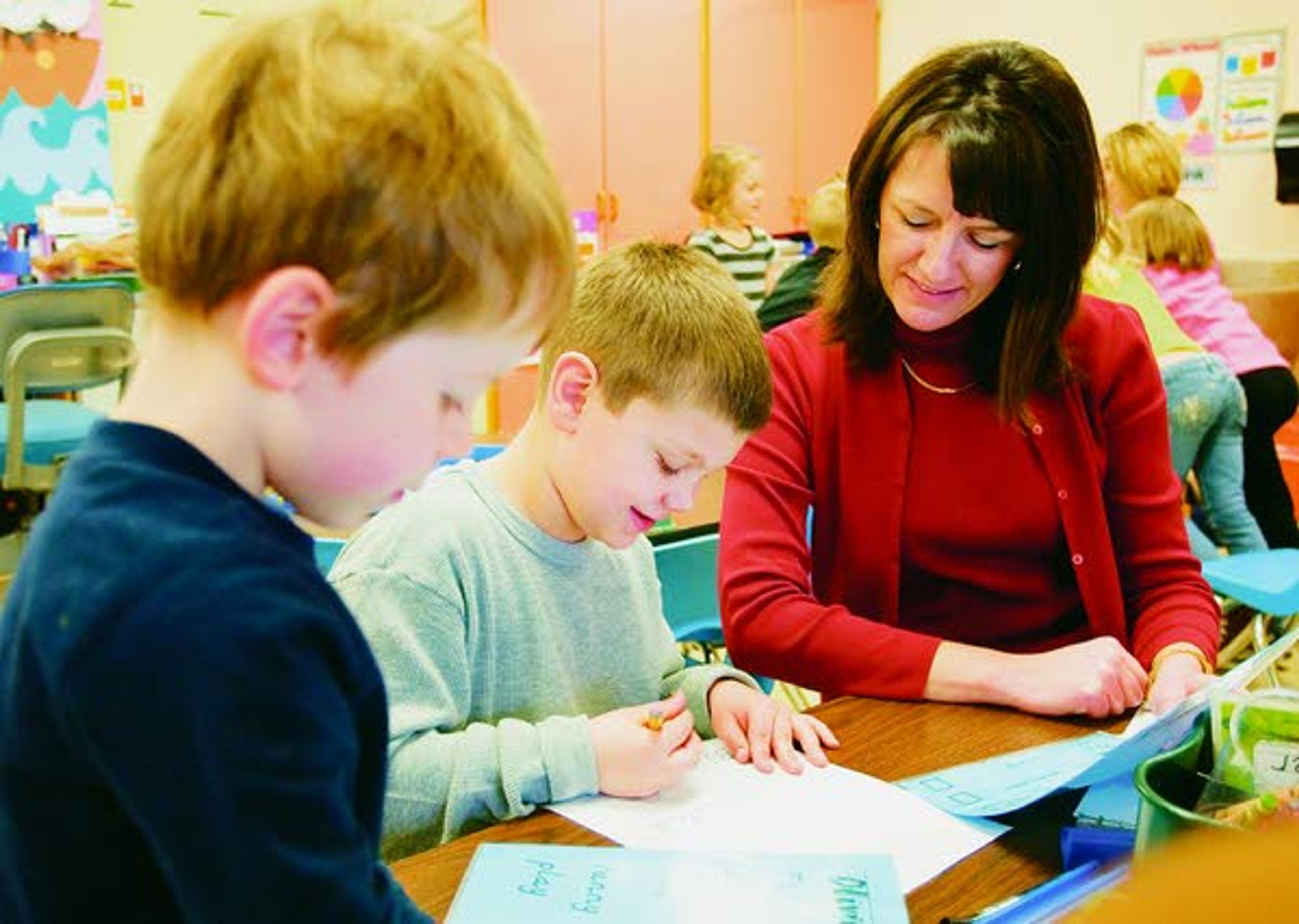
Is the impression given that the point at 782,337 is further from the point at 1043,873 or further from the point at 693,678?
the point at 1043,873

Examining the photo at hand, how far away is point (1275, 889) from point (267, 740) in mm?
→ 407

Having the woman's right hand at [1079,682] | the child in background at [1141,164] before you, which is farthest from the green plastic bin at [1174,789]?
the child in background at [1141,164]

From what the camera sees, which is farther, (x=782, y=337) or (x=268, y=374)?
(x=782, y=337)

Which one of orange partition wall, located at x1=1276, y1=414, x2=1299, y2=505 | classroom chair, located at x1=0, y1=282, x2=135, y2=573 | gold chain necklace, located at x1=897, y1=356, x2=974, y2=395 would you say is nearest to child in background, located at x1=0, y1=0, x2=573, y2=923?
gold chain necklace, located at x1=897, y1=356, x2=974, y2=395

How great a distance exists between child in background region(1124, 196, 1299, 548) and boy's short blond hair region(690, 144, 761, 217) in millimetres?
1727

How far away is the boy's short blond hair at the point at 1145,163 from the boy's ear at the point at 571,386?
3.07 m

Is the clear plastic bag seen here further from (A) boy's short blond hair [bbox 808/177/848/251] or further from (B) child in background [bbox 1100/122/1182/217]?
(B) child in background [bbox 1100/122/1182/217]

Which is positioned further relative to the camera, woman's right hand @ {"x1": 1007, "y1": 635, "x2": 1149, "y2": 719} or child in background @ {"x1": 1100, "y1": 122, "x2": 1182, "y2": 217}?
child in background @ {"x1": 1100, "y1": 122, "x2": 1182, "y2": 217}

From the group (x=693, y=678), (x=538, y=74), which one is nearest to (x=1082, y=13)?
(x=538, y=74)

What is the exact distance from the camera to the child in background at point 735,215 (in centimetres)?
497

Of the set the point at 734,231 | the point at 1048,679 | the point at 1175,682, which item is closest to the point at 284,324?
the point at 1048,679

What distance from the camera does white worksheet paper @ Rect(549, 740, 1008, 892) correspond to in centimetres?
95

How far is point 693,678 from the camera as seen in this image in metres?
1.30

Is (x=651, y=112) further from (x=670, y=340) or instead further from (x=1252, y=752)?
(x=1252, y=752)
